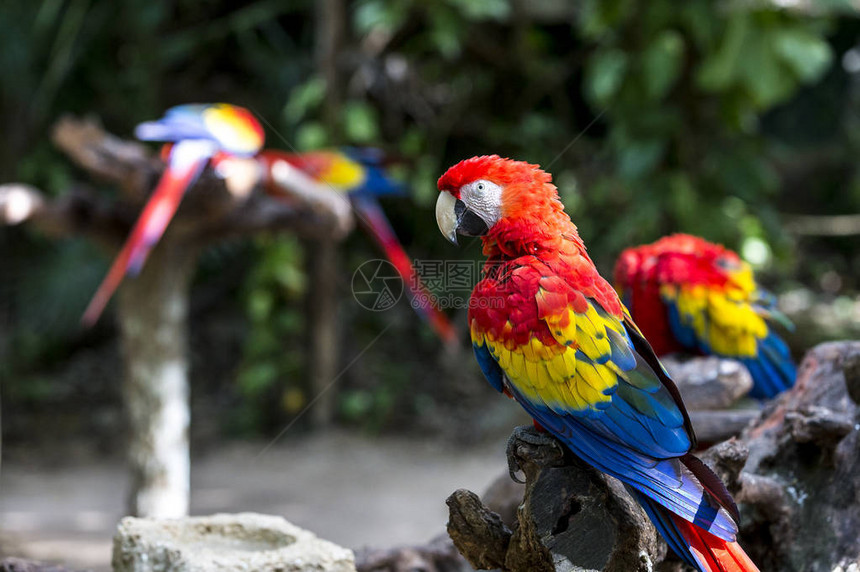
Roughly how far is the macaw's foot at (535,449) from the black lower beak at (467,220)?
254 millimetres

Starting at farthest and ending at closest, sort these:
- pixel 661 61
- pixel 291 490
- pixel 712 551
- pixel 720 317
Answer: pixel 291 490 → pixel 661 61 → pixel 720 317 → pixel 712 551

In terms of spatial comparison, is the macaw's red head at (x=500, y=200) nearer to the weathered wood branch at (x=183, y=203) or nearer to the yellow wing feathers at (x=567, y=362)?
the yellow wing feathers at (x=567, y=362)

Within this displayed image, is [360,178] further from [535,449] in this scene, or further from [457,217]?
[535,449]

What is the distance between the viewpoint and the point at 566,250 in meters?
0.99

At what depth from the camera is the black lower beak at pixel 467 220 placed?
3.24 ft

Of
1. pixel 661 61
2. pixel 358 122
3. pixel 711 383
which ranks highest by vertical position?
pixel 358 122

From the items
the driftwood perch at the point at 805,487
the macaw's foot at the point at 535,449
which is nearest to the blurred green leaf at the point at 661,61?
the driftwood perch at the point at 805,487

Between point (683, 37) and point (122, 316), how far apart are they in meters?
2.24

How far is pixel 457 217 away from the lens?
99cm

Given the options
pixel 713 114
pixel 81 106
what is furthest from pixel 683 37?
pixel 81 106

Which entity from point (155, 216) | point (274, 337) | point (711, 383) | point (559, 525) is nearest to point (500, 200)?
point (559, 525)

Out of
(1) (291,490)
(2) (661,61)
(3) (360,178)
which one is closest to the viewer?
(3) (360,178)

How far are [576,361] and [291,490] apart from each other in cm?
233

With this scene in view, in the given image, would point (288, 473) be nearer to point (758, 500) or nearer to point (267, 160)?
point (267, 160)
